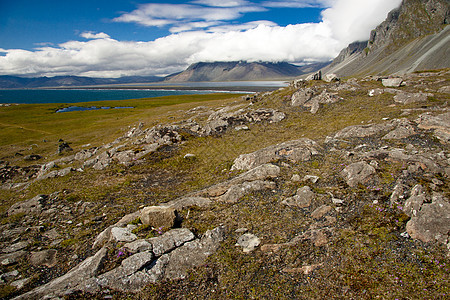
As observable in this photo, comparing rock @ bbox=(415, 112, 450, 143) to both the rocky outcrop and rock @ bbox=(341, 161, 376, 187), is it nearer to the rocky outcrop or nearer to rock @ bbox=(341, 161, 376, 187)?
rock @ bbox=(341, 161, 376, 187)

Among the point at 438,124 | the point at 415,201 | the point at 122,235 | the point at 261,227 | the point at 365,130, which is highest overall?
the point at 438,124

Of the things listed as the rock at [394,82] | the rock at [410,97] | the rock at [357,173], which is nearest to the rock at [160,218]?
the rock at [357,173]

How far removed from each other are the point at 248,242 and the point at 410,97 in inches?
1390

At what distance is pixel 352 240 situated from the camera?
10.8m

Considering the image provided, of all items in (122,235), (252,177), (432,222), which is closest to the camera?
(432,222)

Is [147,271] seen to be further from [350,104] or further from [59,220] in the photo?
[350,104]

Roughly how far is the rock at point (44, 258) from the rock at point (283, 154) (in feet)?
51.9

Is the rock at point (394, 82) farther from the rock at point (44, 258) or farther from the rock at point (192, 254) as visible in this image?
the rock at point (44, 258)

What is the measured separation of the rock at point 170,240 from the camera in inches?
442

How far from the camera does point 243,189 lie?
1639 cm

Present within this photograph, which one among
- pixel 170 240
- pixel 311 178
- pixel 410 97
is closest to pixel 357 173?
pixel 311 178

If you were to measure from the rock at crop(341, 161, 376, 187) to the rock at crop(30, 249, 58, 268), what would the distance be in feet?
63.9

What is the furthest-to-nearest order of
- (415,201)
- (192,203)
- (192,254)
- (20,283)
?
(192,203) → (415,201) → (192,254) → (20,283)

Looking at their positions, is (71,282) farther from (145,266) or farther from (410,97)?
(410,97)
